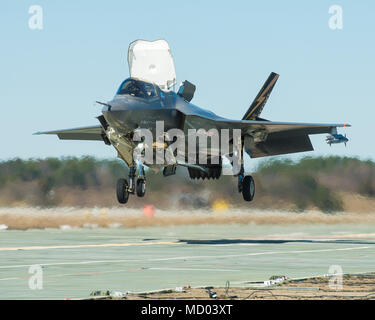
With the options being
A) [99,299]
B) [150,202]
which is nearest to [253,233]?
[150,202]

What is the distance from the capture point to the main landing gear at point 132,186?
2800cm

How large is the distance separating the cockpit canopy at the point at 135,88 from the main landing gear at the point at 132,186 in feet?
9.21

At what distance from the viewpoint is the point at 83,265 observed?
20.3 metres

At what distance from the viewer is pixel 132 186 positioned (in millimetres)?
29078

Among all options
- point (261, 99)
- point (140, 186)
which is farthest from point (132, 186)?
point (261, 99)

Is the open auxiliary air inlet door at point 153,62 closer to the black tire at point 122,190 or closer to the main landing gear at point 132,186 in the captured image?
the main landing gear at point 132,186

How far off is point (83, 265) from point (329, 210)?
22110 millimetres

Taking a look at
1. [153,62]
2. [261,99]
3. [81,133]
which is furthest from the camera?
[261,99]

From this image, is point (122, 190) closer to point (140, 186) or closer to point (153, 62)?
point (140, 186)

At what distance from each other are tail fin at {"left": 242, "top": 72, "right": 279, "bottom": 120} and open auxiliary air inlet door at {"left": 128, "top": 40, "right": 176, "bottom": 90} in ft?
21.3

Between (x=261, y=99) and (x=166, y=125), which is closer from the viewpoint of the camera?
(x=166, y=125)

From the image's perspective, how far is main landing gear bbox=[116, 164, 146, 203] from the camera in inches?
1102

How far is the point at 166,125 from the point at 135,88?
6.33 feet

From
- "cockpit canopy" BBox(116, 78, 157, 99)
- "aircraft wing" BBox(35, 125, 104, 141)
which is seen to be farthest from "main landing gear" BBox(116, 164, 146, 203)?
"aircraft wing" BBox(35, 125, 104, 141)
